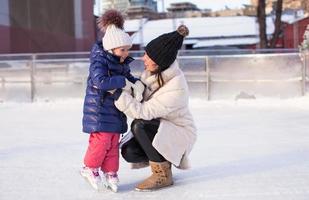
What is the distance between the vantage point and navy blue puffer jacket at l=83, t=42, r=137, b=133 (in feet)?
12.8

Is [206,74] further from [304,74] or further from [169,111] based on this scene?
[169,111]

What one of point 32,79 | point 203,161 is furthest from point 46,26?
point 203,161

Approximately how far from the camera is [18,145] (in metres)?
6.33

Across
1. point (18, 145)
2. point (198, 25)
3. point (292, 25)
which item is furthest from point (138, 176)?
point (198, 25)

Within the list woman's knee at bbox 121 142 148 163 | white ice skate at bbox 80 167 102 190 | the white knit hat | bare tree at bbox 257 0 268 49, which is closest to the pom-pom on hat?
the white knit hat

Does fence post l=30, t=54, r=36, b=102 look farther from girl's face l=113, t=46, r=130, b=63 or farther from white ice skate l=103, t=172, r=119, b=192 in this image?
girl's face l=113, t=46, r=130, b=63

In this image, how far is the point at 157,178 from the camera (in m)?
4.11

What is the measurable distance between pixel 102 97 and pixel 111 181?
594mm

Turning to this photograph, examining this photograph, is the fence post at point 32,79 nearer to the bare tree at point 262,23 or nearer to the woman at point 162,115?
the woman at point 162,115

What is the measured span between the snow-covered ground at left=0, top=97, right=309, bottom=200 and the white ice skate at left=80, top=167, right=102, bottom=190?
51 millimetres

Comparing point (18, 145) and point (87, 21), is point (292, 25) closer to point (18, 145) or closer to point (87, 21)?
point (87, 21)

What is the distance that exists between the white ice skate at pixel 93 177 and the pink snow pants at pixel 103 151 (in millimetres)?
40

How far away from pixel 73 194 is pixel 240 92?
8.71m

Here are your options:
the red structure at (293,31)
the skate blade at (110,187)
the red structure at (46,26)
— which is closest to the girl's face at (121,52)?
the skate blade at (110,187)
